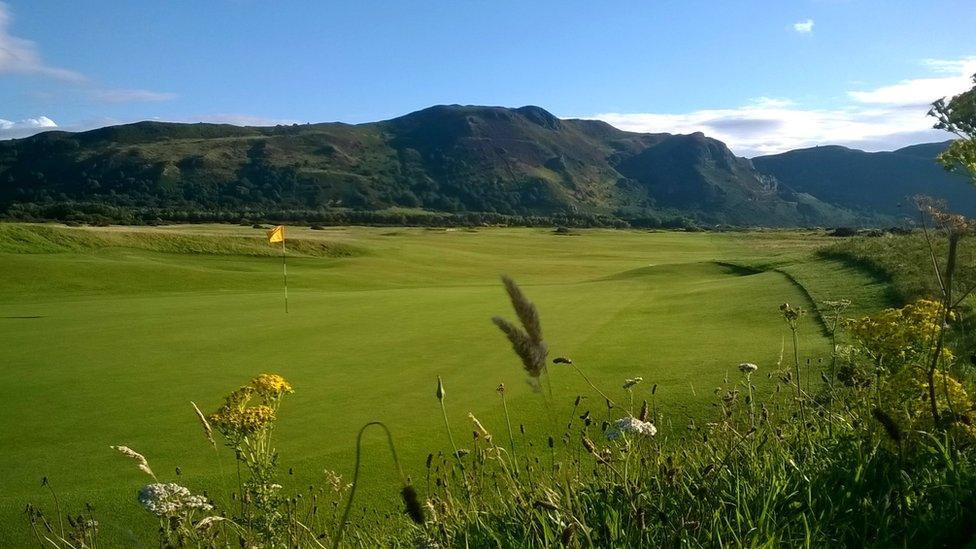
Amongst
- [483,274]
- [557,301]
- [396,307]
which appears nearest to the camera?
[396,307]

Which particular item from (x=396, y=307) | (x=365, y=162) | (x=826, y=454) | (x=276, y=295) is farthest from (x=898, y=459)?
(x=365, y=162)

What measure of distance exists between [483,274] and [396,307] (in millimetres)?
16214

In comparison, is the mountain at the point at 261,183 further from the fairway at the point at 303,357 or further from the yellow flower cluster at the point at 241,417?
the yellow flower cluster at the point at 241,417

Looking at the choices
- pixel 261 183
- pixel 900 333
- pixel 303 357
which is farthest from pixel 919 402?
pixel 261 183

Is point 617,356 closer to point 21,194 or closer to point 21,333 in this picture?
point 21,333

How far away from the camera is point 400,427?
7105 millimetres

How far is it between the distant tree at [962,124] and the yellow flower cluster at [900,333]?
1.60m

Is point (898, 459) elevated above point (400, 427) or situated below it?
above

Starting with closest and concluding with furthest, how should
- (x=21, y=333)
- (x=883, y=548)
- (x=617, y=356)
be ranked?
(x=883, y=548)
(x=617, y=356)
(x=21, y=333)

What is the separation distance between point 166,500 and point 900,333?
3.60 meters

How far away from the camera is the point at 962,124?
16.3 ft

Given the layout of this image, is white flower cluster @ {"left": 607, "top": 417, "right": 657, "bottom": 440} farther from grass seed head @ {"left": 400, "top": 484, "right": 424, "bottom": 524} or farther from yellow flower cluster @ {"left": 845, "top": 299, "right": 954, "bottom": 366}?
yellow flower cluster @ {"left": 845, "top": 299, "right": 954, "bottom": 366}

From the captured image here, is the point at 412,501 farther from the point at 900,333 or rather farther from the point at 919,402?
the point at 900,333

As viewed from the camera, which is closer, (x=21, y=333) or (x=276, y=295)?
(x=21, y=333)
